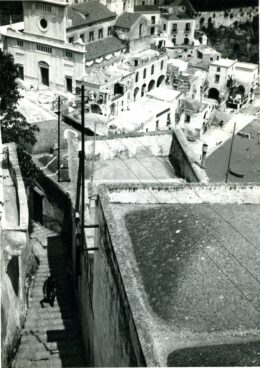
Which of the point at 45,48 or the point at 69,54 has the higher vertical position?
the point at 45,48

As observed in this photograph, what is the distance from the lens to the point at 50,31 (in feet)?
156

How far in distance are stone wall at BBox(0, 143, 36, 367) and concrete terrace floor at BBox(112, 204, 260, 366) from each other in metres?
3.52

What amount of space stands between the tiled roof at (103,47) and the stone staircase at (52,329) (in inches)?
1381

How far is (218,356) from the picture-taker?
7.75 m

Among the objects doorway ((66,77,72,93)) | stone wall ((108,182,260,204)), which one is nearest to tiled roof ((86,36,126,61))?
doorway ((66,77,72,93))

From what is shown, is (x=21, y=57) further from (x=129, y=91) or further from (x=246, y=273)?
(x=246, y=273)

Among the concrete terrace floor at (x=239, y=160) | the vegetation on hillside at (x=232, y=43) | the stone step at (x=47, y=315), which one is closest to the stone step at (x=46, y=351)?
the stone step at (x=47, y=315)

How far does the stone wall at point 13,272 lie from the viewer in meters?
13.3

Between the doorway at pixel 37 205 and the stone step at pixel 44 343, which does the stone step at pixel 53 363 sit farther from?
the doorway at pixel 37 205

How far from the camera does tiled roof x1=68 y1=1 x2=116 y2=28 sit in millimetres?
56531

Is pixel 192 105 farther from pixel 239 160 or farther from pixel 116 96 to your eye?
pixel 116 96

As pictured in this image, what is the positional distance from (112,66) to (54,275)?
3497 centimetres

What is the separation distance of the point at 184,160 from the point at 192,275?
9881 mm

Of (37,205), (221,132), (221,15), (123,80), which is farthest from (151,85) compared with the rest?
(221,15)
